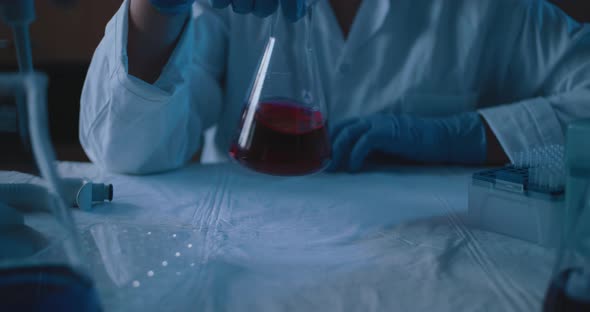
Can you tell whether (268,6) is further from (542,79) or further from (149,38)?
(542,79)

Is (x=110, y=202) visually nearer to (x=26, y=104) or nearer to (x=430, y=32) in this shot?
(x=26, y=104)

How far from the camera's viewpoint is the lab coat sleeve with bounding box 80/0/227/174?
0.85 m

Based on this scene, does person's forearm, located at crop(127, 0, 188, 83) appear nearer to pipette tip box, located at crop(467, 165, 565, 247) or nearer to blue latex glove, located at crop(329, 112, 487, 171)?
blue latex glove, located at crop(329, 112, 487, 171)

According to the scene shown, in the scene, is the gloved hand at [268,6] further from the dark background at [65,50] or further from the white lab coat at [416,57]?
the dark background at [65,50]

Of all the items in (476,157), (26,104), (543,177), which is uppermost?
(26,104)

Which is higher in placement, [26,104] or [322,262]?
[26,104]

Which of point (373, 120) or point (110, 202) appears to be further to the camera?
point (373, 120)

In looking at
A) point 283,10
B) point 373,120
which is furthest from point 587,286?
point 373,120

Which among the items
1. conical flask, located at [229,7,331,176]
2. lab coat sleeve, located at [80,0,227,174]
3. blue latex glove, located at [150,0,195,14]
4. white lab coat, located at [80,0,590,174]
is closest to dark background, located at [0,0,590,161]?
white lab coat, located at [80,0,590,174]

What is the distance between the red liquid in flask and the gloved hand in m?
0.12

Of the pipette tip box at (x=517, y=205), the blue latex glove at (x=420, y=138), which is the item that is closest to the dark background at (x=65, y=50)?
the blue latex glove at (x=420, y=138)

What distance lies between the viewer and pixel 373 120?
1.03 m

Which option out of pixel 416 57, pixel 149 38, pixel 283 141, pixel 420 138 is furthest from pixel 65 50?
pixel 283 141

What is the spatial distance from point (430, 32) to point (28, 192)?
1.00m
